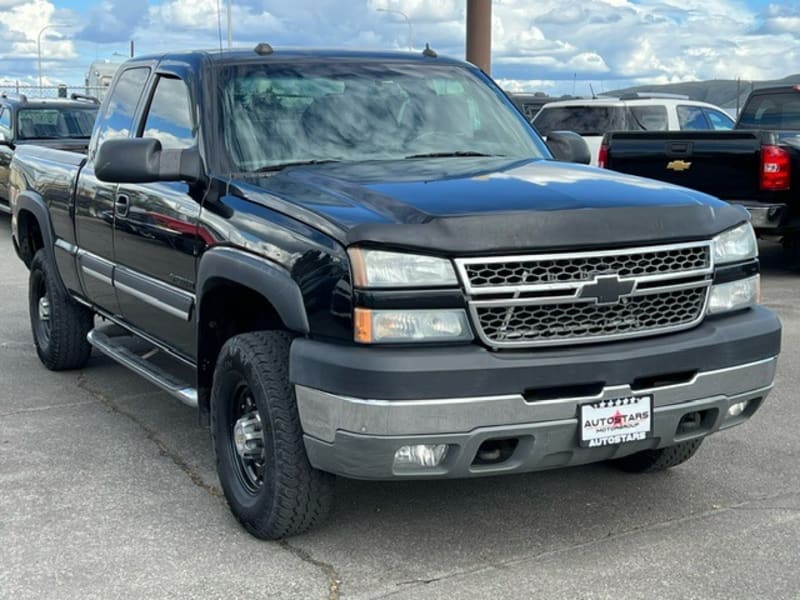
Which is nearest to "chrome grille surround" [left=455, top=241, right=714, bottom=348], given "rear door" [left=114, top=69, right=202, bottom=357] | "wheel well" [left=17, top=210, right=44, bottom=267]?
"rear door" [left=114, top=69, right=202, bottom=357]

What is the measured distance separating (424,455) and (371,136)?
172cm

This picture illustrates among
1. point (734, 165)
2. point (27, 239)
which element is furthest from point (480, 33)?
point (27, 239)

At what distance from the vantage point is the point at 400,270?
3582 mm

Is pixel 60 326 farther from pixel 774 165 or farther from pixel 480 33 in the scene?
pixel 480 33

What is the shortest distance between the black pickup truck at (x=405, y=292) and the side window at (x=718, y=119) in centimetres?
998

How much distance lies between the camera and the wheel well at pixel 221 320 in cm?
438

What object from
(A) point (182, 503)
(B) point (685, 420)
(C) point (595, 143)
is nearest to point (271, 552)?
(A) point (182, 503)

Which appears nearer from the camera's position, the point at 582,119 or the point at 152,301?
the point at 152,301

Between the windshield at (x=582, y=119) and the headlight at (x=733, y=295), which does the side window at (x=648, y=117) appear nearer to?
the windshield at (x=582, y=119)

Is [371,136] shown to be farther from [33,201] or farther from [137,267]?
[33,201]

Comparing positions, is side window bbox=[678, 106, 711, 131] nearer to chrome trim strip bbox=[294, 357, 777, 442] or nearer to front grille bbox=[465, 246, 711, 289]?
front grille bbox=[465, 246, 711, 289]

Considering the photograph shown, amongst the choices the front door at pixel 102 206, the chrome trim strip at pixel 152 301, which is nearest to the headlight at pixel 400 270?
the chrome trim strip at pixel 152 301

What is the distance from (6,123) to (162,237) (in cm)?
1167

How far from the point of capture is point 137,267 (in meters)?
5.32
